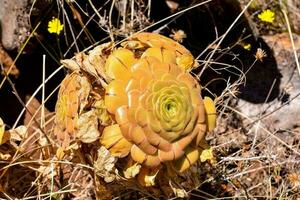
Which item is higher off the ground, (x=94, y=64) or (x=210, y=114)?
(x=94, y=64)

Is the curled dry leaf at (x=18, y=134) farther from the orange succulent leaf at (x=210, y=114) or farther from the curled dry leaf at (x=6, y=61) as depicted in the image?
the orange succulent leaf at (x=210, y=114)

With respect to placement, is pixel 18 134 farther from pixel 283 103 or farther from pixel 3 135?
pixel 283 103

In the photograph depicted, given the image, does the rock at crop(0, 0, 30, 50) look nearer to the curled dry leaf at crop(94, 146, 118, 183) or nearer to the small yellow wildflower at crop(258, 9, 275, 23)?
the curled dry leaf at crop(94, 146, 118, 183)

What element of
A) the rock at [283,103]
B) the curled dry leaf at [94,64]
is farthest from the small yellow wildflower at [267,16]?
the curled dry leaf at [94,64]

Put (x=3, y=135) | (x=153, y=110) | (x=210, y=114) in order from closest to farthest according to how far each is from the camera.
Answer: (x=153, y=110) < (x=210, y=114) < (x=3, y=135)

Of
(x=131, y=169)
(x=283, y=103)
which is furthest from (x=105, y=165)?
(x=283, y=103)

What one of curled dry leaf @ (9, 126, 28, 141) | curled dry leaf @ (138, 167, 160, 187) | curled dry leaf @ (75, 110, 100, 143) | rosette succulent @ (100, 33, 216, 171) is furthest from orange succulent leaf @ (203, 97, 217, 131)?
curled dry leaf @ (9, 126, 28, 141)
